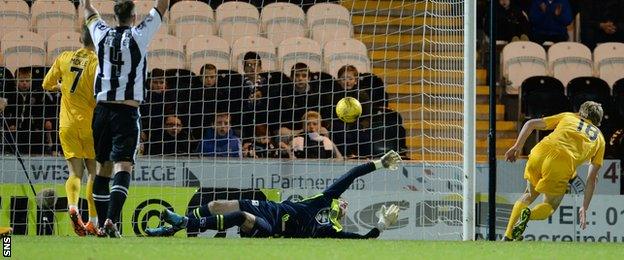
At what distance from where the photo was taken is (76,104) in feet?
40.0

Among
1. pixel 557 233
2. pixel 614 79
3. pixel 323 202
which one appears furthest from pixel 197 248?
pixel 614 79

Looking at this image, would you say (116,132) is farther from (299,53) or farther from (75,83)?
(299,53)

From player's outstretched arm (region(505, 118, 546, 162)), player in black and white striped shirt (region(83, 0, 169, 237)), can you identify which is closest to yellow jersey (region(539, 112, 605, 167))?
player's outstretched arm (region(505, 118, 546, 162))

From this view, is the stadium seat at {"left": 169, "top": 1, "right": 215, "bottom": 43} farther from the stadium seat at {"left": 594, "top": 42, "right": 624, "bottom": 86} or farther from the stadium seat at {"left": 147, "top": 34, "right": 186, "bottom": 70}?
the stadium seat at {"left": 594, "top": 42, "right": 624, "bottom": 86}

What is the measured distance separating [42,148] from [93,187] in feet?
9.91

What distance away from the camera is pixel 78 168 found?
1223 cm

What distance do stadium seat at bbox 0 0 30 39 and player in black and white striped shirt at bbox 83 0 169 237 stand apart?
158 inches

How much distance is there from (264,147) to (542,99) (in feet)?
12.3

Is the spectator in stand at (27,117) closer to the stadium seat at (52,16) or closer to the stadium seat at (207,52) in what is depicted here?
the stadium seat at (52,16)

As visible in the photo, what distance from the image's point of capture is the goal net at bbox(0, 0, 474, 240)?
44.7 ft

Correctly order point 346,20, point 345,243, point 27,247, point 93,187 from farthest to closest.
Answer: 1. point 346,20
2. point 93,187
3. point 345,243
4. point 27,247

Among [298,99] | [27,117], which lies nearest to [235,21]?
[298,99]

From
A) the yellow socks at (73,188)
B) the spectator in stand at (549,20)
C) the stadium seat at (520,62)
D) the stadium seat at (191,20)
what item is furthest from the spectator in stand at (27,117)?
the spectator in stand at (549,20)

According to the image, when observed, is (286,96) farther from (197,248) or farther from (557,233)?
(197,248)
